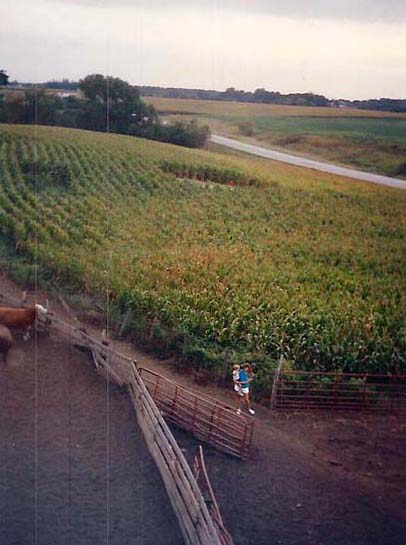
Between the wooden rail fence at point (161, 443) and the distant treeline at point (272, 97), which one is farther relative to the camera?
the distant treeline at point (272, 97)

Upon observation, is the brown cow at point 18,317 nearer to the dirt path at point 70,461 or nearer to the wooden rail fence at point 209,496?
the dirt path at point 70,461

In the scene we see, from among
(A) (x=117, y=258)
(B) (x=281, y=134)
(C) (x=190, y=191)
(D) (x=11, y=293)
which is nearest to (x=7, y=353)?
(D) (x=11, y=293)

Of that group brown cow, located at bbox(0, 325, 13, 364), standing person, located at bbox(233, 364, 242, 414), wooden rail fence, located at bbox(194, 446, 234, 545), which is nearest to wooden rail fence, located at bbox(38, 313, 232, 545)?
wooden rail fence, located at bbox(194, 446, 234, 545)

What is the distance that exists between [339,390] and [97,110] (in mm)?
1520

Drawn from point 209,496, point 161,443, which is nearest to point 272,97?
point 161,443

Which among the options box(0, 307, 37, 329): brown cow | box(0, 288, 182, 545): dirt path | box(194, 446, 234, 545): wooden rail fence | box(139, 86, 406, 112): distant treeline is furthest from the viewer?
box(0, 307, 37, 329): brown cow

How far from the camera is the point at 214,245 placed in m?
4.13

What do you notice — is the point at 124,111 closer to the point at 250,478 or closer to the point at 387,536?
the point at 250,478

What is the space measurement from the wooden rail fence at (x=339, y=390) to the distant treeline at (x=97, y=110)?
1039mm

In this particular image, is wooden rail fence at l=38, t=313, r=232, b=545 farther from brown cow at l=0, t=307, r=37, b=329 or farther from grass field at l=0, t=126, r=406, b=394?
grass field at l=0, t=126, r=406, b=394

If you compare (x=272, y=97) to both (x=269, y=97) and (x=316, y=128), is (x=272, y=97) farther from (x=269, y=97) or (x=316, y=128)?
(x=316, y=128)

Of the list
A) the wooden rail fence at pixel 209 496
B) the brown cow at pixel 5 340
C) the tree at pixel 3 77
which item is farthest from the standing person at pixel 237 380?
the tree at pixel 3 77

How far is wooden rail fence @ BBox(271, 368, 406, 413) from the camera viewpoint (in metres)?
4.00

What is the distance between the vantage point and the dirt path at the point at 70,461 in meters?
3.99
